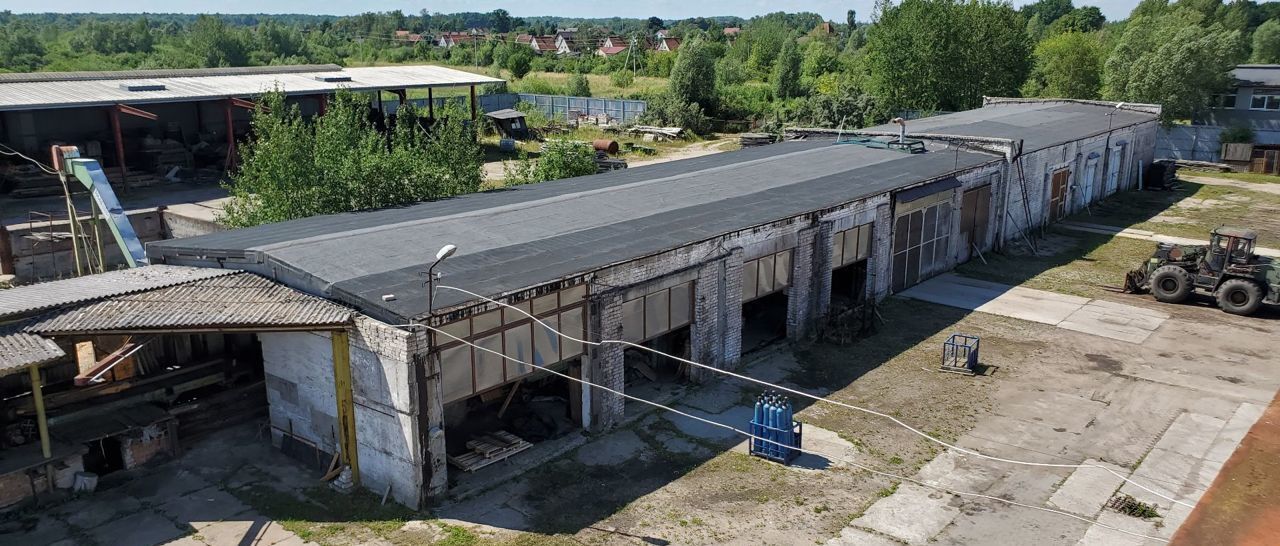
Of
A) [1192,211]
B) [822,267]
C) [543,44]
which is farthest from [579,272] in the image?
[543,44]

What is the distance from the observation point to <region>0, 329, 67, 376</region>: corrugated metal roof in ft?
46.8

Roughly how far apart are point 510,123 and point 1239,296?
43.2m

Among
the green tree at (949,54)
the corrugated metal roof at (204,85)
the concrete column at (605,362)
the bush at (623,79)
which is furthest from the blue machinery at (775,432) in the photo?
the bush at (623,79)

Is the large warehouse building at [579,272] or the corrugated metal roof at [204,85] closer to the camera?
the large warehouse building at [579,272]

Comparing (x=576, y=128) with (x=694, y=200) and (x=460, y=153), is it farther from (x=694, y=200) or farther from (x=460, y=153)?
(x=694, y=200)

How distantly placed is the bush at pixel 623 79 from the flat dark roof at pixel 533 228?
64690 millimetres

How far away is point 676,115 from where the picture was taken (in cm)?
6412

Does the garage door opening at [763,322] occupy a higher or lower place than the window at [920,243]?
lower

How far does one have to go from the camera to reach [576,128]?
65.1m

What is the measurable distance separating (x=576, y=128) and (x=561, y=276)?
4868 centimetres

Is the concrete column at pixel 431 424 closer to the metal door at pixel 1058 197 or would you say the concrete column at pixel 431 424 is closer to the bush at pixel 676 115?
the metal door at pixel 1058 197

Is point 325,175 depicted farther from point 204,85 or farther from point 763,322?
point 204,85

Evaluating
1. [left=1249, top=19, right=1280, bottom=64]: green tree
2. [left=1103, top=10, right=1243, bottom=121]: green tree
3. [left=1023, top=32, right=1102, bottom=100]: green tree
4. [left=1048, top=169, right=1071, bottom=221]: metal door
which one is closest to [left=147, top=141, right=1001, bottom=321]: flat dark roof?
[left=1048, top=169, right=1071, bottom=221]: metal door

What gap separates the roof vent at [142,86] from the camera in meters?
42.2
